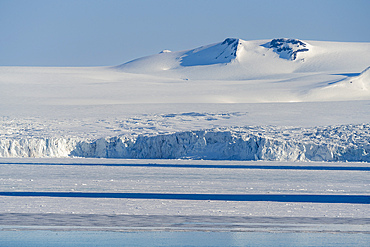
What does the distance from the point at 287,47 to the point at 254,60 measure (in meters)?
7.43

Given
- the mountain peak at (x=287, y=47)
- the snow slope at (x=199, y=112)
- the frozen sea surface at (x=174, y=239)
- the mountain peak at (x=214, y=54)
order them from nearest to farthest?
the frozen sea surface at (x=174, y=239)
the snow slope at (x=199, y=112)
the mountain peak at (x=214, y=54)
the mountain peak at (x=287, y=47)

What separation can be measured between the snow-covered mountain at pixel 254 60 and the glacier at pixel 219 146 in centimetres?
5063

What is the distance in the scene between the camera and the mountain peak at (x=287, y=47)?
274 ft

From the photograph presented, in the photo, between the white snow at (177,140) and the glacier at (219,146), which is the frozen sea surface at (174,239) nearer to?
the white snow at (177,140)

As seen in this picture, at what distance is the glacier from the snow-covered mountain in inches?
1993

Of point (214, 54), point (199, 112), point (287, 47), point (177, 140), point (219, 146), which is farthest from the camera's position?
point (214, 54)

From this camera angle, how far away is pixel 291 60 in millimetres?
81875

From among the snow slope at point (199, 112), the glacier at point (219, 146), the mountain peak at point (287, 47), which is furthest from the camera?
the mountain peak at point (287, 47)

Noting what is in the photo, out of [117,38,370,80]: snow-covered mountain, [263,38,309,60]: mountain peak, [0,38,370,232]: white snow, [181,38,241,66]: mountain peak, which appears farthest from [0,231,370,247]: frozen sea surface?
[263,38,309,60]: mountain peak

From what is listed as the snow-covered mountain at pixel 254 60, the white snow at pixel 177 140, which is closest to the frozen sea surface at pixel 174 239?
the white snow at pixel 177 140

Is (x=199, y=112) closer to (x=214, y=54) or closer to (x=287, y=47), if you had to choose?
(x=214, y=54)

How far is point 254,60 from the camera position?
81062 mm

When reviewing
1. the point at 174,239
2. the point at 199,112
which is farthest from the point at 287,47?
the point at 174,239

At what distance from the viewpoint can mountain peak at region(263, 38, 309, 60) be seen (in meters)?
83.5
